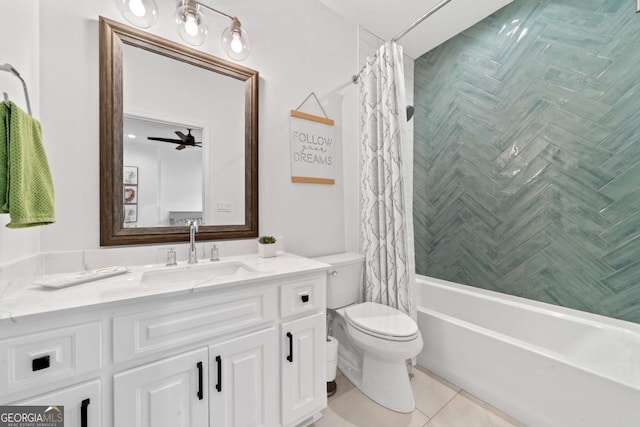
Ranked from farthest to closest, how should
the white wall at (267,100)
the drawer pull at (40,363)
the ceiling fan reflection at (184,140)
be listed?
the ceiling fan reflection at (184,140), the white wall at (267,100), the drawer pull at (40,363)

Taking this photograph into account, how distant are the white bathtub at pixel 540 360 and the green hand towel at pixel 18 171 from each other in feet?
6.87

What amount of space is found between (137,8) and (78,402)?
1585 mm

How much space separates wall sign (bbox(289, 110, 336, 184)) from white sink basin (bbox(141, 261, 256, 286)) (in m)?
0.74

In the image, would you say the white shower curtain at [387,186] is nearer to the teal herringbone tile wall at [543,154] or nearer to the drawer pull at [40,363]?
the teal herringbone tile wall at [543,154]

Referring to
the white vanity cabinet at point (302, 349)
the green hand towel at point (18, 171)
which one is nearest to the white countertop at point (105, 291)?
the white vanity cabinet at point (302, 349)

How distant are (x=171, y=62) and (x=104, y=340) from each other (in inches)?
53.0

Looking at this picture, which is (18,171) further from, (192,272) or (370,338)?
(370,338)

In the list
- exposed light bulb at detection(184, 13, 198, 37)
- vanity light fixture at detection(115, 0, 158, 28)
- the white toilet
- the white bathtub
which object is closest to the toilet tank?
the white toilet

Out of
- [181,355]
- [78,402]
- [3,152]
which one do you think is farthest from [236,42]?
[78,402]

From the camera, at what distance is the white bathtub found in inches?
43.4

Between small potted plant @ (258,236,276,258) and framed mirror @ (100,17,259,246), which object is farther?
small potted plant @ (258,236,276,258)

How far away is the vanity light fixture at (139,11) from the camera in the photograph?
1.10m

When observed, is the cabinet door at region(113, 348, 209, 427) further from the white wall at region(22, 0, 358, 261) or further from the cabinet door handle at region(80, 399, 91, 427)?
the white wall at region(22, 0, 358, 261)

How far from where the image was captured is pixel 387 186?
5.59ft
